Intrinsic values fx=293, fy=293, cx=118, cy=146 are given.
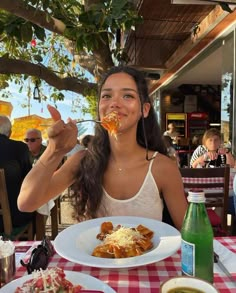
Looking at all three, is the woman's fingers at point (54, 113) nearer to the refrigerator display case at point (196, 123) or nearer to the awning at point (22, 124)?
the awning at point (22, 124)

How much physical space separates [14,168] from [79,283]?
225 cm

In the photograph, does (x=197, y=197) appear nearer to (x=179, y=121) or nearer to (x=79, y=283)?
(x=79, y=283)

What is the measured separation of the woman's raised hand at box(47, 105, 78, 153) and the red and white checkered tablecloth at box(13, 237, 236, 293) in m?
0.46

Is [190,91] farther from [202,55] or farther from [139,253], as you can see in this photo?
[139,253]

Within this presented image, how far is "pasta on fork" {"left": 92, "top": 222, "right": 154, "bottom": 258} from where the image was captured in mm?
986

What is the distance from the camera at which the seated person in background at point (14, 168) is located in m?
2.78

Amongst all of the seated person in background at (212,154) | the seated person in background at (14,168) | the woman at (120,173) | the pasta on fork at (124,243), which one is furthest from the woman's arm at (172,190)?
the seated person in background at (212,154)

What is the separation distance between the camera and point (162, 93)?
1227 cm

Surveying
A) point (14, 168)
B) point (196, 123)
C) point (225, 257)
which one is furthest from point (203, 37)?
point (196, 123)

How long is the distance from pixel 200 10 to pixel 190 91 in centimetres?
796

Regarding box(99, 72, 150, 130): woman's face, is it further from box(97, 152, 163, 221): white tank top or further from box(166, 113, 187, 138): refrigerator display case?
box(166, 113, 187, 138): refrigerator display case

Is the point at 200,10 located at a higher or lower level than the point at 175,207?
higher

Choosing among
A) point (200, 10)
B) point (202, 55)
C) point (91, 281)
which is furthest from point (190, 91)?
point (91, 281)

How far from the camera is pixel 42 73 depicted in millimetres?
4277
